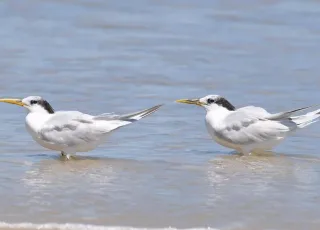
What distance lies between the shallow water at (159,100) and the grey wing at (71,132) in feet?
0.56

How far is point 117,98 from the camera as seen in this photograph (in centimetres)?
1061

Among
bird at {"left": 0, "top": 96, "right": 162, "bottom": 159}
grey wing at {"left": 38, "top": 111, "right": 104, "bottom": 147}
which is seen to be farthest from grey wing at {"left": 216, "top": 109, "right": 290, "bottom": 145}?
grey wing at {"left": 38, "top": 111, "right": 104, "bottom": 147}

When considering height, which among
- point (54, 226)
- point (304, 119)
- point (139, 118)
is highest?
point (139, 118)

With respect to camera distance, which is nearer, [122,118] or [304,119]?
[122,118]

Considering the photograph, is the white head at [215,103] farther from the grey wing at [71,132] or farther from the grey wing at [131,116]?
the grey wing at [71,132]

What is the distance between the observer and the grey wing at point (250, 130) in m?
8.84

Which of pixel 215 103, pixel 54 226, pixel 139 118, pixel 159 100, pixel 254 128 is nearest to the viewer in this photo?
pixel 54 226

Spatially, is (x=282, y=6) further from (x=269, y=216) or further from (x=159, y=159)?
(x=269, y=216)

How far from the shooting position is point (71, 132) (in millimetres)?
8602

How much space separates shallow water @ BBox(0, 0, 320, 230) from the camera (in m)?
6.96

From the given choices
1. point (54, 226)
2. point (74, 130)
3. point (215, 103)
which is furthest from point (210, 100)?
point (54, 226)

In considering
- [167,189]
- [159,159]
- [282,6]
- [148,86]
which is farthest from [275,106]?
[282,6]

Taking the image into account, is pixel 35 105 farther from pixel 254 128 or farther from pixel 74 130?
pixel 254 128

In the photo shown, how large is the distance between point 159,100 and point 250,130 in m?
1.84
